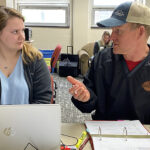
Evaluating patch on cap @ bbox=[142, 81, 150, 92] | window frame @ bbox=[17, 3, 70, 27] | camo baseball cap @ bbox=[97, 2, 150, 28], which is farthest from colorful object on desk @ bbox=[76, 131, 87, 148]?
window frame @ bbox=[17, 3, 70, 27]

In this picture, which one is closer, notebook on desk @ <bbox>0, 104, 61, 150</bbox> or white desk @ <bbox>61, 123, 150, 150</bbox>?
notebook on desk @ <bbox>0, 104, 61, 150</bbox>

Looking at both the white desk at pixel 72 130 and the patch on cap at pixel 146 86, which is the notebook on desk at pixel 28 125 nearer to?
the white desk at pixel 72 130

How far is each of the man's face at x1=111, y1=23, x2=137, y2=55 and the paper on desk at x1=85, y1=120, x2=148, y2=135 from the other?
42cm

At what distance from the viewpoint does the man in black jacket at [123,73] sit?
115 centimetres

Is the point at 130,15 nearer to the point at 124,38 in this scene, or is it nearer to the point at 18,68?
the point at 124,38

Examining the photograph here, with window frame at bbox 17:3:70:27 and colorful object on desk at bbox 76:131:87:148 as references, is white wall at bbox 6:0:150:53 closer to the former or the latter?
window frame at bbox 17:3:70:27

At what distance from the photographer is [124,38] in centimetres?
116

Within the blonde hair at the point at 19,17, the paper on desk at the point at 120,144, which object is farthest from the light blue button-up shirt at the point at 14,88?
the paper on desk at the point at 120,144

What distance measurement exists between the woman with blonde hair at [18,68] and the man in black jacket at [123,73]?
346mm

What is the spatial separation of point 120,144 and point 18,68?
85 centimetres

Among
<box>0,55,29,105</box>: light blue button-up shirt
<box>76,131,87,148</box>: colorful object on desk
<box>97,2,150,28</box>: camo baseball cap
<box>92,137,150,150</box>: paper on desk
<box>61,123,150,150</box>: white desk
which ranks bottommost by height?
<box>61,123,150,150</box>: white desk

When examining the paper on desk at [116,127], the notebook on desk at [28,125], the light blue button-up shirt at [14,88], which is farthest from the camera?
the light blue button-up shirt at [14,88]

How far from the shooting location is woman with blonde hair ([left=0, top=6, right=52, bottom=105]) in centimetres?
134

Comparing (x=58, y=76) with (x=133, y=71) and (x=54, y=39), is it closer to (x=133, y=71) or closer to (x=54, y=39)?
(x=54, y=39)
